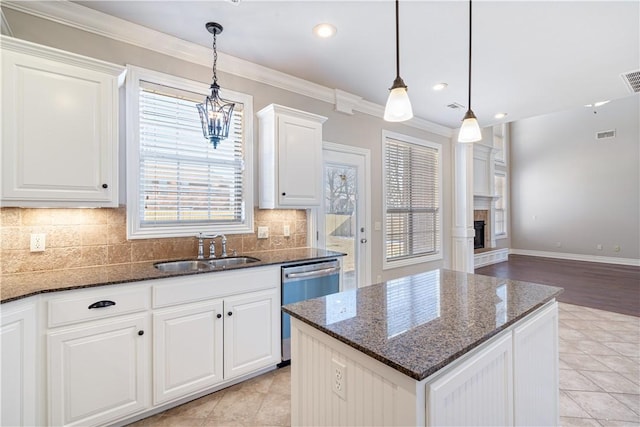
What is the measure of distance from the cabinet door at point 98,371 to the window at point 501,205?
923 centimetres

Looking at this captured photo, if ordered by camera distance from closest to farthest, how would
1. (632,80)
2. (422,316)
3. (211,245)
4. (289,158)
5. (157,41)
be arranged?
(422,316) < (157,41) < (211,245) < (289,158) < (632,80)

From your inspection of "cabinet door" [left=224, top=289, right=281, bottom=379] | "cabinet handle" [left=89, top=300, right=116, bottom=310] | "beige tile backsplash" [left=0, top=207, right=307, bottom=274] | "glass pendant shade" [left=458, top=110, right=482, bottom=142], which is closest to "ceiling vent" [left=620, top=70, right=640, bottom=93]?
"glass pendant shade" [left=458, top=110, right=482, bottom=142]

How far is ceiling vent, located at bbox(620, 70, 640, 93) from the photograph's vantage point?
127 inches

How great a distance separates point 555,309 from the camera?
1665 mm

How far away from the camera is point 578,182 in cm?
780

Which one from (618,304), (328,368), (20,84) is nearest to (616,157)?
(618,304)

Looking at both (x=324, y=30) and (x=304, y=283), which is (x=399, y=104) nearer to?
(x=324, y=30)

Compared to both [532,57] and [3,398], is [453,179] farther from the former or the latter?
[3,398]

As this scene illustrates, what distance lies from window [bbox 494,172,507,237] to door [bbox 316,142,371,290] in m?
6.51

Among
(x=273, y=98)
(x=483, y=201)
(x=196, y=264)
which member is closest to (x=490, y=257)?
(x=483, y=201)

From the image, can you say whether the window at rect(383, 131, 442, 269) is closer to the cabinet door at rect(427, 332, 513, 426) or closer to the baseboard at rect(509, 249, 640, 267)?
the cabinet door at rect(427, 332, 513, 426)

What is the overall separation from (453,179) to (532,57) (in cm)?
258

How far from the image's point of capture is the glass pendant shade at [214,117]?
7.75ft

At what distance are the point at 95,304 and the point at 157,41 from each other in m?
2.10
